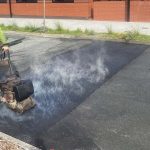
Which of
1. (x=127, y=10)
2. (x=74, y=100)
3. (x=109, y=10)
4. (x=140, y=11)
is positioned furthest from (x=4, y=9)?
(x=74, y=100)

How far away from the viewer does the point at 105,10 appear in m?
21.8

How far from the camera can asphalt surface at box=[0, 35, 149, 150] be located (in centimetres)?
681

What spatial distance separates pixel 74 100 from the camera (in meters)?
8.84

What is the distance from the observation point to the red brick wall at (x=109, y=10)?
2109 centimetres

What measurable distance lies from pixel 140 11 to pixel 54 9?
6.52 m

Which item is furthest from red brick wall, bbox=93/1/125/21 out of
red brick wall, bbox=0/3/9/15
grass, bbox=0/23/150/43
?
red brick wall, bbox=0/3/9/15

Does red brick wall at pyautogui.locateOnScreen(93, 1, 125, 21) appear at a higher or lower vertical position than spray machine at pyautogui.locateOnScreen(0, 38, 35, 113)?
higher

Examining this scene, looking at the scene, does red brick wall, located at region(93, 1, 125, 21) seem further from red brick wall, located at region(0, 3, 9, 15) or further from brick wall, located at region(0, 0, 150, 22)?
red brick wall, located at region(0, 3, 9, 15)

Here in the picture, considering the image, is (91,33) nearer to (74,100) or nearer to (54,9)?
(54,9)

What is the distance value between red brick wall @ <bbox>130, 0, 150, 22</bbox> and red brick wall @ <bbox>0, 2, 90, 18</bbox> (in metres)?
3.28

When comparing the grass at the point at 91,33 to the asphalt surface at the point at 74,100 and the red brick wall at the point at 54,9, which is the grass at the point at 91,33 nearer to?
the asphalt surface at the point at 74,100

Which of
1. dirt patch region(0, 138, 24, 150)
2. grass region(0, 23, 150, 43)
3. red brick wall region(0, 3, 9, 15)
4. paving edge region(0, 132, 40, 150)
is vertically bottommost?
paving edge region(0, 132, 40, 150)

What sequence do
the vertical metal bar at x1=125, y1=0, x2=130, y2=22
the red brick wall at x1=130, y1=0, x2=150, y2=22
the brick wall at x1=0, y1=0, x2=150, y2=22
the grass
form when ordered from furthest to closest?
1. the vertical metal bar at x1=125, y1=0, x2=130, y2=22
2. the brick wall at x1=0, y1=0, x2=150, y2=22
3. the red brick wall at x1=130, y1=0, x2=150, y2=22
4. the grass

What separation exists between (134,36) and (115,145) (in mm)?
10235
